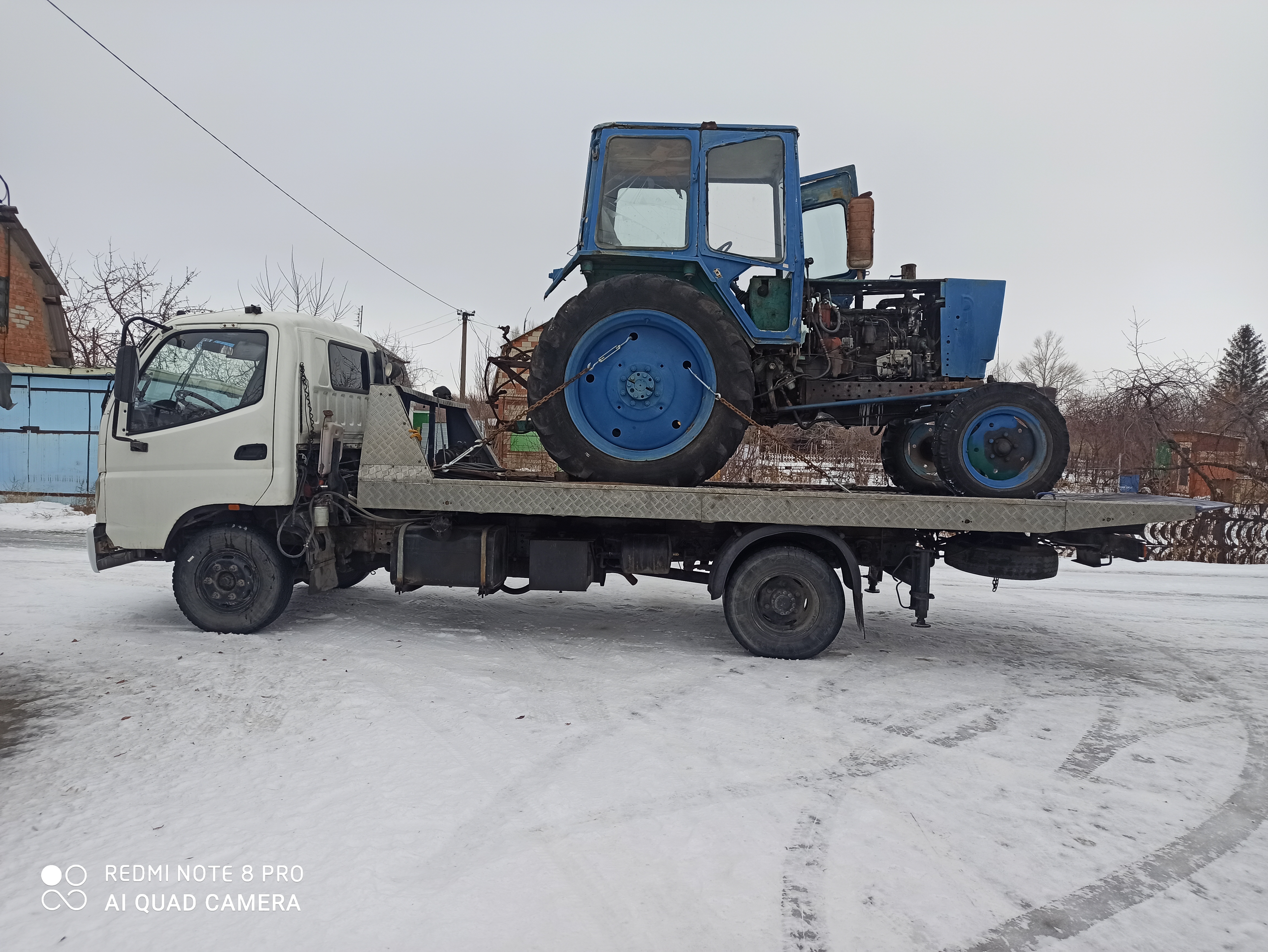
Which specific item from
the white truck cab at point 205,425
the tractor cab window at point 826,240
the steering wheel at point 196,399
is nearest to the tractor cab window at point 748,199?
the tractor cab window at point 826,240

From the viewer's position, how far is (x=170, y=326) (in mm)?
5750

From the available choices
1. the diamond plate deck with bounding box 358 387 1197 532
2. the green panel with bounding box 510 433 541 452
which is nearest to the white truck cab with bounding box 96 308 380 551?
the diamond plate deck with bounding box 358 387 1197 532

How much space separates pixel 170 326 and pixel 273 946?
5.07 m

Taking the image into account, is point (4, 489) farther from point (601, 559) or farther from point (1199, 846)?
point (1199, 846)

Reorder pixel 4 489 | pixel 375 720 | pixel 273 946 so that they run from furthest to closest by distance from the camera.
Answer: pixel 4 489, pixel 375 720, pixel 273 946

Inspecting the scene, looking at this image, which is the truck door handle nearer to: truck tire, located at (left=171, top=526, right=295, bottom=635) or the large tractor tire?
truck tire, located at (left=171, top=526, right=295, bottom=635)

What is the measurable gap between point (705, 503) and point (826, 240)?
2973 millimetres

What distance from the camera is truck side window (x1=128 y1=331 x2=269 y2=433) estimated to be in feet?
18.6

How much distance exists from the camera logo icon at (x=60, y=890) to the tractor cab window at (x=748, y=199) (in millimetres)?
5032

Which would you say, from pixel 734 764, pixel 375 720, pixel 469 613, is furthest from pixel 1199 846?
pixel 469 613

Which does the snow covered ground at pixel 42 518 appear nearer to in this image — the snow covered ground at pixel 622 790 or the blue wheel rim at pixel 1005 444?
the snow covered ground at pixel 622 790

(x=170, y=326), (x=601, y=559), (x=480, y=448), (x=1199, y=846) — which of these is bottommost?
(x=1199, y=846)

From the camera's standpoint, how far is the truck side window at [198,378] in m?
5.66

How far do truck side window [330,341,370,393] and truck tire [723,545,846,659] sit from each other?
11.1 ft
